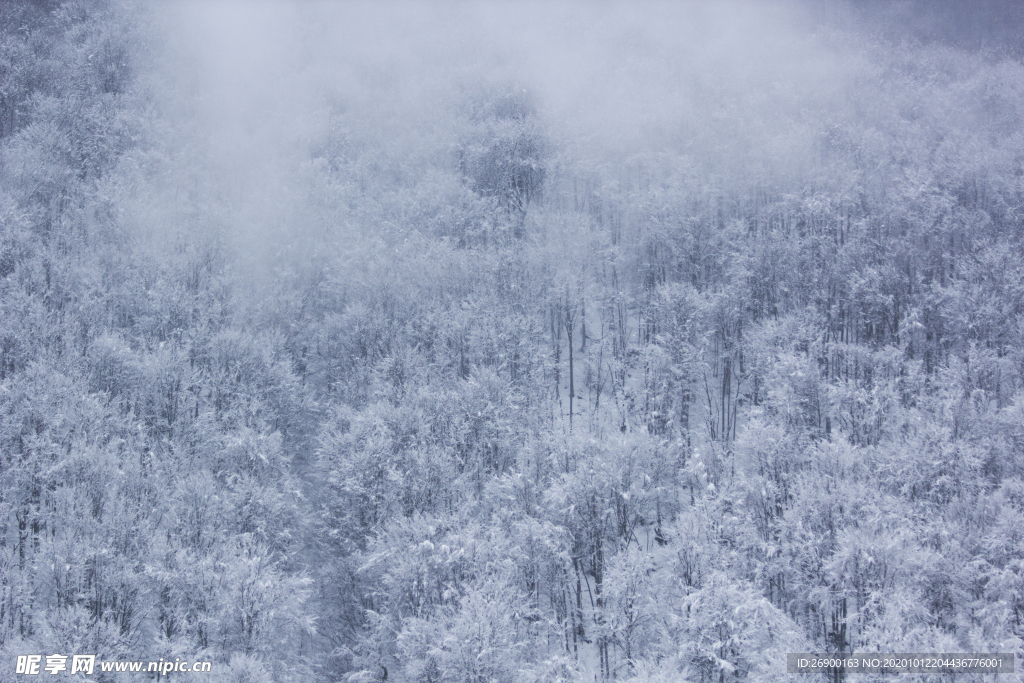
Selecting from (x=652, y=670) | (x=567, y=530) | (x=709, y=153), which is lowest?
(x=652, y=670)

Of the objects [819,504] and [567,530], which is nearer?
[819,504]

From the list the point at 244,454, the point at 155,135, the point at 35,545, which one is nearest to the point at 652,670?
the point at 244,454

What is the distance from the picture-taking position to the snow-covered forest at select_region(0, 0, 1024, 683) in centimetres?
2383

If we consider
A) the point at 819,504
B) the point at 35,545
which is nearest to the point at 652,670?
the point at 819,504

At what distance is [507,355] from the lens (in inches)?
1535

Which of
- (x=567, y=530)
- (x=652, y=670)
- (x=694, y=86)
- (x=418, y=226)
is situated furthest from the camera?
(x=694, y=86)

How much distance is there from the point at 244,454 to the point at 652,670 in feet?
64.2

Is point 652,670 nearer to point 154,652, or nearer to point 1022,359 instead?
point 154,652

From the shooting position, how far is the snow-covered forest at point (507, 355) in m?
23.8

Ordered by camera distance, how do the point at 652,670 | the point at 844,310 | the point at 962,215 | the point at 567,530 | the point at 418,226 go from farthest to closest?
the point at 418,226
the point at 962,215
the point at 844,310
the point at 567,530
the point at 652,670

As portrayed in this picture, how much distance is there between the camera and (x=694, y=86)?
65.4m

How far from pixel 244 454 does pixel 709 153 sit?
44.8m

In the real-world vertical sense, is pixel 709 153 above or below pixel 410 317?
above

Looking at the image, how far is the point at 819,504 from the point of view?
1020 inches
